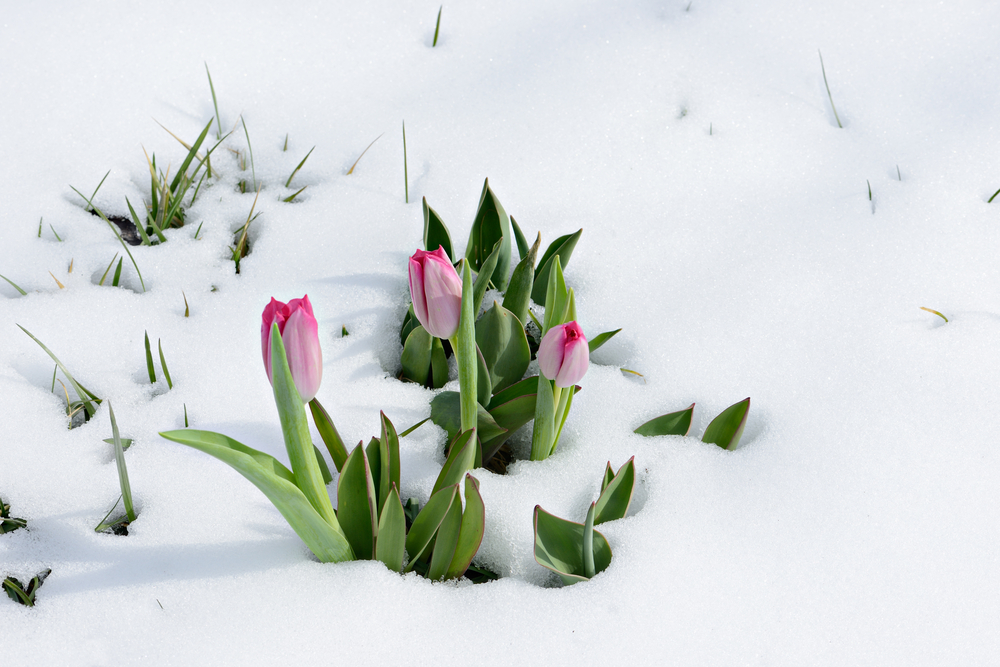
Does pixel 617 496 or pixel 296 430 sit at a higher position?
pixel 296 430

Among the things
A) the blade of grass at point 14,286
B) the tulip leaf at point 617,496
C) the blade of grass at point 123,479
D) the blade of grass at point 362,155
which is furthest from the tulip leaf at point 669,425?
the blade of grass at point 14,286

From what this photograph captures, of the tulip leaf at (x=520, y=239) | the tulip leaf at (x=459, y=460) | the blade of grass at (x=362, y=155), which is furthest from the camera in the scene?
the blade of grass at (x=362, y=155)

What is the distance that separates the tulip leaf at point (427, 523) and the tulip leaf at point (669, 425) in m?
0.37

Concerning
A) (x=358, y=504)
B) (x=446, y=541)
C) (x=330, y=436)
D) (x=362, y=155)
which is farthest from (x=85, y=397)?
(x=362, y=155)

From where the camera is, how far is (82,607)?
2.97 ft

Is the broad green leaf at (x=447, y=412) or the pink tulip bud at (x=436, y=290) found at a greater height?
the pink tulip bud at (x=436, y=290)

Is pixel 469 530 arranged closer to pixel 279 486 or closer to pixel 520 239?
pixel 279 486

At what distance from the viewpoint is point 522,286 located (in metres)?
1.19

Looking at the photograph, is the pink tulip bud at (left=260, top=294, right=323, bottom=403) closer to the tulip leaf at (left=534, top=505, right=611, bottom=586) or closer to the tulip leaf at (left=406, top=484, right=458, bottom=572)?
the tulip leaf at (left=406, top=484, right=458, bottom=572)

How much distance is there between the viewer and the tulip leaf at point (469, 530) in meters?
0.86

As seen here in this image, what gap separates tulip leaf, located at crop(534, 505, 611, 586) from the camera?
933 millimetres

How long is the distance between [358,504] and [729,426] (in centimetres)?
56

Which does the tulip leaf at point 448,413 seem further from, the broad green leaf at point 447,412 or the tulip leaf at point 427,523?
the tulip leaf at point 427,523

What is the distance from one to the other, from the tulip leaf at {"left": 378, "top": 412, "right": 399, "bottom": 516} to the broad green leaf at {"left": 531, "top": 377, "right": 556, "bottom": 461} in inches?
7.8
